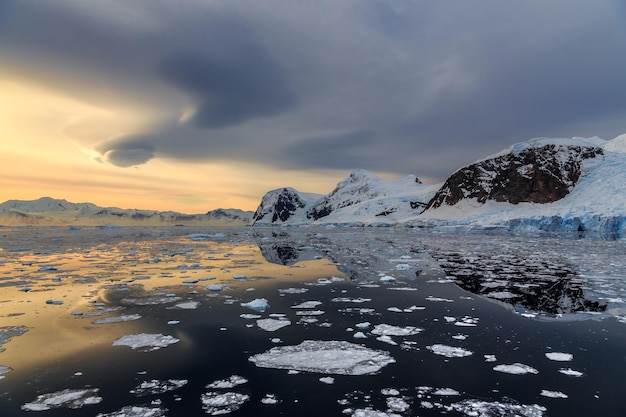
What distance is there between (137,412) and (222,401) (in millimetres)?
903

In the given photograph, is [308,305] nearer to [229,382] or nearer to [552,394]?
[229,382]

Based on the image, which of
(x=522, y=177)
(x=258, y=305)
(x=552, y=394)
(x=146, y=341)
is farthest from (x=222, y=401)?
(x=522, y=177)

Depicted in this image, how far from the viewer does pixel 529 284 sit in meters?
11.1

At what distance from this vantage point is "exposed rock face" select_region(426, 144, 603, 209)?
100250mm

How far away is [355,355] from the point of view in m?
5.39

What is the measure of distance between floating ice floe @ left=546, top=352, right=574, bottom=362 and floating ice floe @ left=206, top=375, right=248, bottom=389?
4.59 m

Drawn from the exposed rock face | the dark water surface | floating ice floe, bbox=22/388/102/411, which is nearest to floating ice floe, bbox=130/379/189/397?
the dark water surface

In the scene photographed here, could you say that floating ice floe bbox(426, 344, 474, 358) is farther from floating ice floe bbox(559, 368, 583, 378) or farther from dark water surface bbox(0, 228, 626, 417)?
floating ice floe bbox(559, 368, 583, 378)

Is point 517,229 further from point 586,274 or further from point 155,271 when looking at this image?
point 155,271

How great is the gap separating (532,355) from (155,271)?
13.4 metres

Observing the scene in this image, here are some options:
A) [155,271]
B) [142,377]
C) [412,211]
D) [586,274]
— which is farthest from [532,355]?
[412,211]

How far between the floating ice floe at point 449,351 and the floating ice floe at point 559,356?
3.78 ft

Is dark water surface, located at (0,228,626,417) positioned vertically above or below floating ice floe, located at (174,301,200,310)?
below

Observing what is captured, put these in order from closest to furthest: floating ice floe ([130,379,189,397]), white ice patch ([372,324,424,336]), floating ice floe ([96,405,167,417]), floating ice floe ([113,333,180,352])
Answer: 1. floating ice floe ([96,405,167,417])
2. floating ice floe ([130,379,189,397])
3. floating ice floe ([113,333,180,352])
4. white ice patch ([372,324,424,336])
